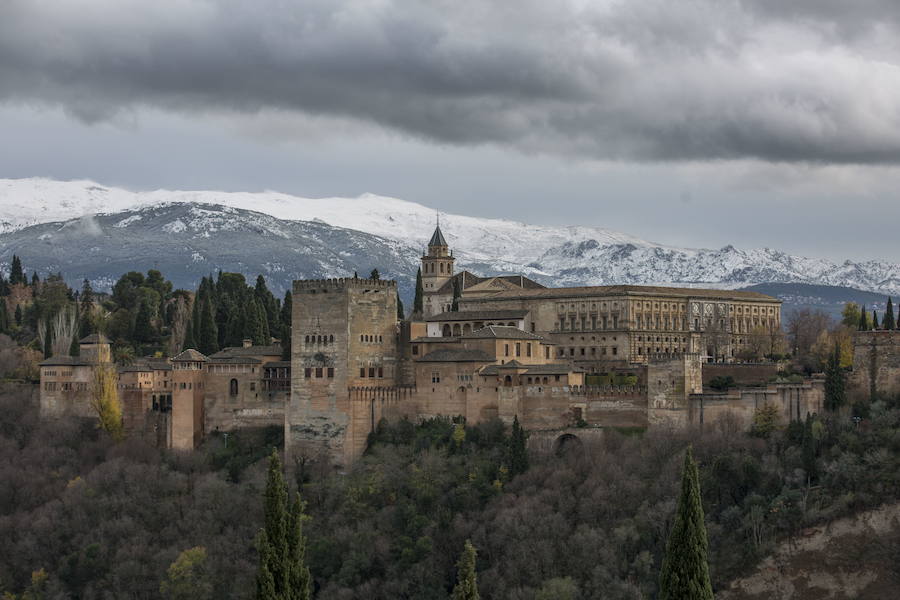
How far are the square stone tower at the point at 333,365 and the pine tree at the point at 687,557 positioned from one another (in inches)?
1283

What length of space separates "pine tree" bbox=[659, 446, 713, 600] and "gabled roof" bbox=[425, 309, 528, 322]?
4398cm

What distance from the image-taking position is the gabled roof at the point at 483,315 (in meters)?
88.6

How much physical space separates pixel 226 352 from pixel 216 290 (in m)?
23.4

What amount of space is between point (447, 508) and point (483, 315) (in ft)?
71.1

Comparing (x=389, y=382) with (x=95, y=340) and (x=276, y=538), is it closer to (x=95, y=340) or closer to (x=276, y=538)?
(x=95, y=340)

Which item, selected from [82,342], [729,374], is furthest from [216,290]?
[729,374]

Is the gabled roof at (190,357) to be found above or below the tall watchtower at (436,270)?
below

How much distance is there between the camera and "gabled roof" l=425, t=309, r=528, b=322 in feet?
291

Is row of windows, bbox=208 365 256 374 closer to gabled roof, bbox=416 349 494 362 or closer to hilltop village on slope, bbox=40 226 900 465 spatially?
hilltop village on slope, bbox=40 226 900 465

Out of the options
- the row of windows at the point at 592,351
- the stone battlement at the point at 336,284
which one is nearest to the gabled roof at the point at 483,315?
the row of windows at the point at 592,351

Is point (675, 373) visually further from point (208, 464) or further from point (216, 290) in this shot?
point (216, 290)

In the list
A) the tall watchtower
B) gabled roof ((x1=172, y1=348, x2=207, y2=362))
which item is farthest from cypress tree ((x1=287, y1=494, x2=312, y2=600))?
the tall watchtower

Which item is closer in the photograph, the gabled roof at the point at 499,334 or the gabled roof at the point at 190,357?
the gabled roof at the point at 499,334

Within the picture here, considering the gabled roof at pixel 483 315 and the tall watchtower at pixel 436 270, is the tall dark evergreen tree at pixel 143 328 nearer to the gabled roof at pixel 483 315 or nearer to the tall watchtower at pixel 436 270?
the tall watchtower at pixel 436 270
